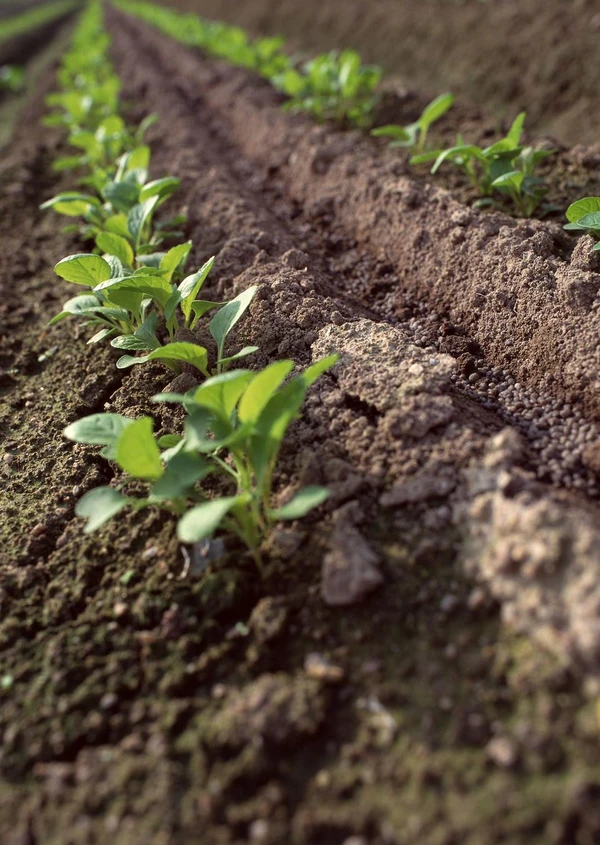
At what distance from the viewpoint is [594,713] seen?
1.26 metres

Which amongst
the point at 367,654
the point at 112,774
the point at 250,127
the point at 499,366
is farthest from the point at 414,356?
the point at 250,127

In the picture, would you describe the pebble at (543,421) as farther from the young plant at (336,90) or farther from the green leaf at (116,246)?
the young plant at (336,90)

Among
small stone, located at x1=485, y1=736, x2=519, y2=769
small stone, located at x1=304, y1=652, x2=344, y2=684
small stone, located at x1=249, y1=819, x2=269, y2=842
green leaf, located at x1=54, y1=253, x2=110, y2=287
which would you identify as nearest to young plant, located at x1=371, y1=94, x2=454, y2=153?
green leaf, located at x1=54, y1=253, x2=110, y2=287

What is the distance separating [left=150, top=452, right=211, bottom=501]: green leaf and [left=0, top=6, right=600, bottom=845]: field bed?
25 centimetres

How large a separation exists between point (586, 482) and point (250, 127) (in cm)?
433

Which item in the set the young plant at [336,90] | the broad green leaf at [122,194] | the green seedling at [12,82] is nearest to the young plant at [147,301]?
the broad green leaf at [122,194]

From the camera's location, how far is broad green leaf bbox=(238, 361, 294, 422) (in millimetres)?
1562

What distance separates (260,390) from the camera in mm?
1623

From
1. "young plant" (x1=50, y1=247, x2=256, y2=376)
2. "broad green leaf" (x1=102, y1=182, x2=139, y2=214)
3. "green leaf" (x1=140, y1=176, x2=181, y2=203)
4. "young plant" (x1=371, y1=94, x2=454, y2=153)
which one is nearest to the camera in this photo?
"young plant" (x1=50, y1=247, x2=256, y2=376)

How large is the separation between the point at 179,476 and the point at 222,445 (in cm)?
14

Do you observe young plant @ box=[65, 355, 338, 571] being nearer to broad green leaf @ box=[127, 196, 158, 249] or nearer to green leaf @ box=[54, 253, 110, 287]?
green leaf @ box=[54, 253, 110, 287]

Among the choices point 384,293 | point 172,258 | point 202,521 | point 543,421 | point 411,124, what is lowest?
point 543,421

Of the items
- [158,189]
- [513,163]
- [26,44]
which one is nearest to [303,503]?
[158,189]

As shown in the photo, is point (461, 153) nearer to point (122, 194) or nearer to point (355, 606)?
point (122, 194)
